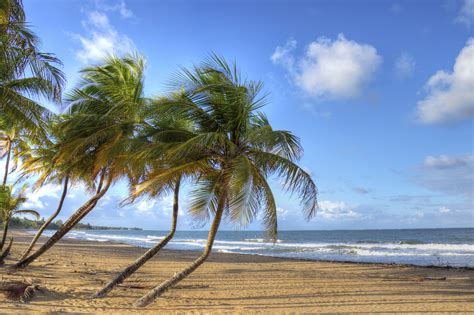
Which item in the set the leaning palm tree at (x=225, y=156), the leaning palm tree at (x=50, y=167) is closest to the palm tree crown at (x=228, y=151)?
the leaning palm tree at (x=225, y=156)

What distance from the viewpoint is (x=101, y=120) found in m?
9.90

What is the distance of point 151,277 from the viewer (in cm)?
1187

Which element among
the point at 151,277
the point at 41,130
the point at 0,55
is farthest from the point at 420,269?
the point at 0,55

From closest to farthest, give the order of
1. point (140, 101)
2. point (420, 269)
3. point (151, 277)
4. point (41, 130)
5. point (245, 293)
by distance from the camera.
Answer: point (41, 130)
point (245, 293)
point (140, 101)
point (151, 277)
point (420, 269)

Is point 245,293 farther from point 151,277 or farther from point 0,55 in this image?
point 0,55

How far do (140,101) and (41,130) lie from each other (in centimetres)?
257

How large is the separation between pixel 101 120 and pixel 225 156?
427 cm

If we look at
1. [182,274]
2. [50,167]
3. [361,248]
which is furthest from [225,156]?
[361,248]

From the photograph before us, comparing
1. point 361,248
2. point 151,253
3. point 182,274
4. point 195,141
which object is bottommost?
point 361,248

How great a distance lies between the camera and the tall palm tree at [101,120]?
9.50 metres

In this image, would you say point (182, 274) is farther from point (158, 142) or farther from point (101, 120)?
point (101, 120)

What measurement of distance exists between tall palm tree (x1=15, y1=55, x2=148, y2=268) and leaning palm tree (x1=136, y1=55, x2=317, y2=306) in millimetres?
2119

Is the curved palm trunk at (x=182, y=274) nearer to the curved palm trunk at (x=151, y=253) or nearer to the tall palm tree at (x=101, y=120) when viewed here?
the curved palm trunk at (x=151, y=253)

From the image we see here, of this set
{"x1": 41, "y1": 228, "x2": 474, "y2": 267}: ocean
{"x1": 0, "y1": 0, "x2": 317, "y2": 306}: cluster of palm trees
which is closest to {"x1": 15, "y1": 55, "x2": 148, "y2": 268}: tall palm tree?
{"x1": 0, "y1": 0, "x2": 317, "y2": 306}: cluster of palm trees
